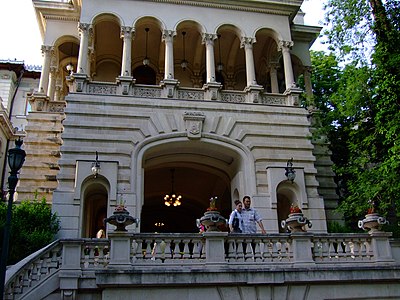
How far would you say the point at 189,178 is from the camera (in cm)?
2648

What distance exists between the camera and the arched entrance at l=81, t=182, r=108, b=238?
18953mm

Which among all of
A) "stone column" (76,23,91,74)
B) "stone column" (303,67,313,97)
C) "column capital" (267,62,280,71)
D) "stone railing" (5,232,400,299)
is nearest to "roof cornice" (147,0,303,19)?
"column capital" (267,62,280,71)

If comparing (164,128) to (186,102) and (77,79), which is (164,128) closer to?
(186,102)

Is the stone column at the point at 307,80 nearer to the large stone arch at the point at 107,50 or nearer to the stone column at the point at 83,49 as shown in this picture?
the large stone arch at the point at 107,50

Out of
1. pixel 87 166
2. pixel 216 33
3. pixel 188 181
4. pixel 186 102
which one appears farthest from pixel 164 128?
pixel 188 181

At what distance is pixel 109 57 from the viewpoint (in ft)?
82.8

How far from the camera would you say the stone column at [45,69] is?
74.0 ft

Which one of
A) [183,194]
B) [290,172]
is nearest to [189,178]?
[183,194]

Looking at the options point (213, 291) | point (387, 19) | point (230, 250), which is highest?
point (387, 19)

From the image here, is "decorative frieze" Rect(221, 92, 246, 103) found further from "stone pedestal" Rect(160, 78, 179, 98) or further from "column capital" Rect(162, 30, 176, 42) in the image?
Result: "column capital" Rect(162, 30, 176, 42)

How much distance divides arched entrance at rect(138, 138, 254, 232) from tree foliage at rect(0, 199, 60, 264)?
4128 millimetres

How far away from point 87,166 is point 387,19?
13.1 meters

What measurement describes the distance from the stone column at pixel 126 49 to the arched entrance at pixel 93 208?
5.27 meters

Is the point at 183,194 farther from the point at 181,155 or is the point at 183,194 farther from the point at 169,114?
the point at 169,114
